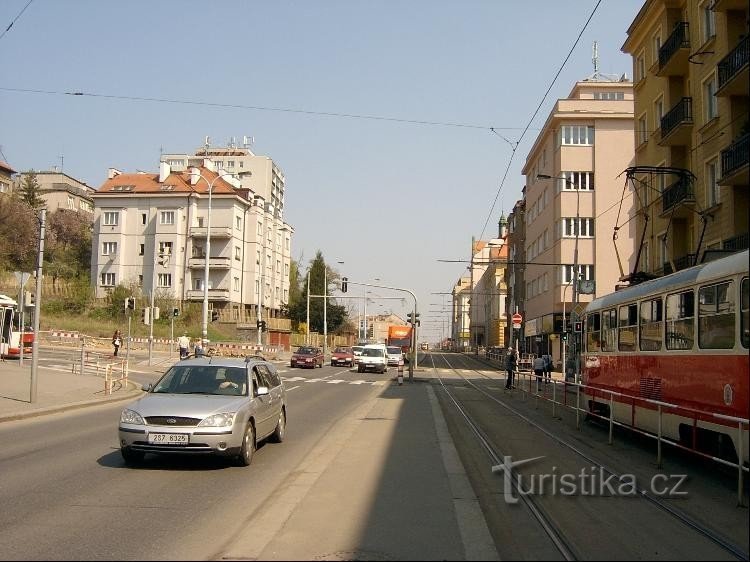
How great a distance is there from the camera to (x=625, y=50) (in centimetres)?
3653

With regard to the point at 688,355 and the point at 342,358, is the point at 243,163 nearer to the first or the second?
the point at 342,358

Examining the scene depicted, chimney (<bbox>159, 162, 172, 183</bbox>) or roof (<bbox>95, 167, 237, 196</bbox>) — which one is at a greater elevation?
chimney (<bbox>159, 162, 172, 183</bbox>)

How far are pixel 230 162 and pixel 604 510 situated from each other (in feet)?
364

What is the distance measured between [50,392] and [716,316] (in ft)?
61.1

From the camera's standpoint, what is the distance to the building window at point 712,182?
26.6 m

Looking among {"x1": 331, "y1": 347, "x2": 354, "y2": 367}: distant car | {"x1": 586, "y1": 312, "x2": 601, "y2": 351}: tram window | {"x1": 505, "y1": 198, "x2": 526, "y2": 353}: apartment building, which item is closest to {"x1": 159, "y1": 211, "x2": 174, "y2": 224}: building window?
{"x1": 331, "y1": 347, "x2": 354, "y2": 367}: distant car

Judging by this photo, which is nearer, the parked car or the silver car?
the silver car

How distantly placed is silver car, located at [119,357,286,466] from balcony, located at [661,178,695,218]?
67.0 feet

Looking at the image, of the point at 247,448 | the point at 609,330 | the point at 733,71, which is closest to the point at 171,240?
the point at 733,71

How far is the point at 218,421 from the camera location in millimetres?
10227

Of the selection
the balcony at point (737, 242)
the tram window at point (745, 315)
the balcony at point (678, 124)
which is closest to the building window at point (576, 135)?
the balcony at point (678, 124)

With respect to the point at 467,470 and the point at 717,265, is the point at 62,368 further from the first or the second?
the point at 717,265

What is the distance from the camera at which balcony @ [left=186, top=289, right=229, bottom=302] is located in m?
70.9

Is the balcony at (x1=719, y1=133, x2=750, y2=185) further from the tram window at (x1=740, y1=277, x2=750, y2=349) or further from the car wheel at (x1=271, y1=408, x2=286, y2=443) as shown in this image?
the car wheel at (x1=271, y1=408, x2=286, y2=443)
